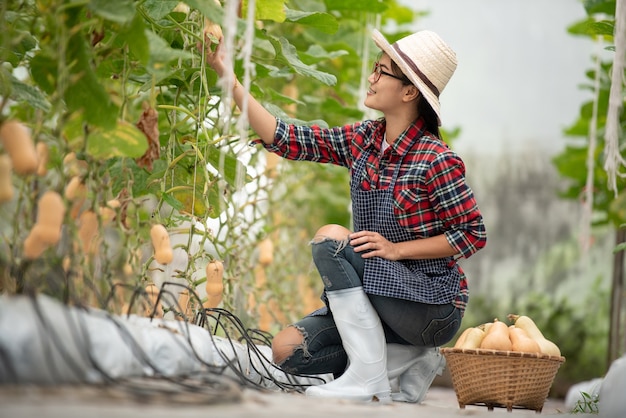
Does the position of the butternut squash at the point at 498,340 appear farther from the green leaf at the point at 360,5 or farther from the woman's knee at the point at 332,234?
the green leaf at the point at 360,5

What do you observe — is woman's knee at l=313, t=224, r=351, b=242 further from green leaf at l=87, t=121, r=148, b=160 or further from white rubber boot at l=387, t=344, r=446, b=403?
green leaf at l=87, t=121, r=148, b=160

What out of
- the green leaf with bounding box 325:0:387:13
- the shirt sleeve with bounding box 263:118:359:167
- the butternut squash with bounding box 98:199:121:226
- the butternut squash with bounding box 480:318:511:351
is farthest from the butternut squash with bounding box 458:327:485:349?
the green leaf with bounding box 325:0:387:13

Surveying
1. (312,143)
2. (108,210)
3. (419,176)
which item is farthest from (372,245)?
(108,210)

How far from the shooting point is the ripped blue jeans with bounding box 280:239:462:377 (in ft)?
5.84

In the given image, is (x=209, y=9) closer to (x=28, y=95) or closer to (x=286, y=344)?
(x=28, y=95)

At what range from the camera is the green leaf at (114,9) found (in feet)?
4.45

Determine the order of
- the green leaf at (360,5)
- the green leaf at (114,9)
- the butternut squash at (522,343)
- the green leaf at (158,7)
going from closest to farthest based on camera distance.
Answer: the green leaf at (114,9) < the green leaf at (158,7) < the butternut squash at (522,343) < the green leaf at (360,5)

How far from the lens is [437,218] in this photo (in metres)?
1.83

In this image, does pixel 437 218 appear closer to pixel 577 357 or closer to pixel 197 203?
pixel 197 203

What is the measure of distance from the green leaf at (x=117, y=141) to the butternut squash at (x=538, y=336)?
951mm

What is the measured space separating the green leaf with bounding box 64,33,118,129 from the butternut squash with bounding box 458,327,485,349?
35.9 inches

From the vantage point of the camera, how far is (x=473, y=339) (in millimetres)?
1872

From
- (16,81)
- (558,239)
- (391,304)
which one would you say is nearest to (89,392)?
(16,81)

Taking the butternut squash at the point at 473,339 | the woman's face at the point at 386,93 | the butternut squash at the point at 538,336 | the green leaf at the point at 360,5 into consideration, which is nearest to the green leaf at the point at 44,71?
the woman's face at the point at 386,93
